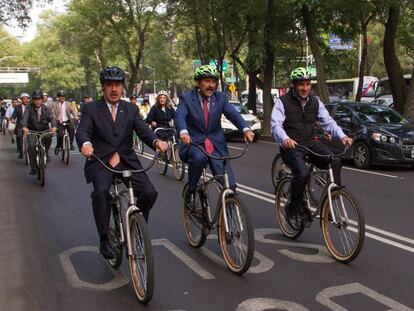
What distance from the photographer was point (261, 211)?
7746 millimetres

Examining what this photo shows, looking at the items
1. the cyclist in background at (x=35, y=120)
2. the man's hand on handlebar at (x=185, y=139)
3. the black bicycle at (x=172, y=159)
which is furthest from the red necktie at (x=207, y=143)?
the cyclist in background at (x=35, y=120)

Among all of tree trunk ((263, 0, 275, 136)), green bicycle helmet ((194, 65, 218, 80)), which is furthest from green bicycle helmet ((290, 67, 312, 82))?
tree trunk ((263, 0, 275, 136))

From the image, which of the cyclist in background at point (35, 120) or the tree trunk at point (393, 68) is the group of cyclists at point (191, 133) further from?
the tree trunk at point (393, 68)

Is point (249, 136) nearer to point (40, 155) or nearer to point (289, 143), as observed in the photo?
point (289, 143)

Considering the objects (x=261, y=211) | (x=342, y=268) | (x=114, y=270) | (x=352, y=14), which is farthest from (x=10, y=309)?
(x=352, y=14)

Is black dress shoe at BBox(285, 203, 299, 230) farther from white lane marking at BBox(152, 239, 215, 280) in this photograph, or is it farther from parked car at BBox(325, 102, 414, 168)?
parked car at BBox(325, 102, 414, 168)

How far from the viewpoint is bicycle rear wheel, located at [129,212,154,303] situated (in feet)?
13.5

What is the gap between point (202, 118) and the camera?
5.52 meters

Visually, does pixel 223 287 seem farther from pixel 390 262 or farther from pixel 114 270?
pixel 390 262

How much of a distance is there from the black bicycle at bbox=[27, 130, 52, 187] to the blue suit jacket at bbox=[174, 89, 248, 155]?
562 cm

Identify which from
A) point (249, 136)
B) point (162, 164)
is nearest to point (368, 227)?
point (249, 136)

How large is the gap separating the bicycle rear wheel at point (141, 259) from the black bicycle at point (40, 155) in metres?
6.50

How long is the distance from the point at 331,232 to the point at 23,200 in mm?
5433

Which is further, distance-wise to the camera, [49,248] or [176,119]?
[49,248]
